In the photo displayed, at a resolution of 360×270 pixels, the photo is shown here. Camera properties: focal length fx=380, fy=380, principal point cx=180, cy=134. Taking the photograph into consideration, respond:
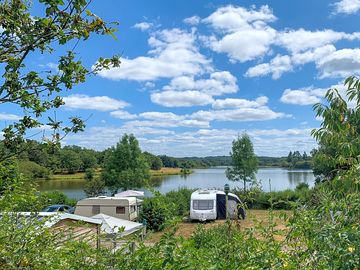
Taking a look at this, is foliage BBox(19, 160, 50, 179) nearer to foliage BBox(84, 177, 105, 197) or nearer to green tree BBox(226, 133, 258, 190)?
foliage BBox(84, 177, 105, 197)

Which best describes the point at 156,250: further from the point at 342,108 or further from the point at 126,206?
the point at 126,206

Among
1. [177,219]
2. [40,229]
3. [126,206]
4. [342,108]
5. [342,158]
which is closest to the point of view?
[177,219]

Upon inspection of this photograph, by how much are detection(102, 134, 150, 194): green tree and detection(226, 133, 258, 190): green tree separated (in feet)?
24.2

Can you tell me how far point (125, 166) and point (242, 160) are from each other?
978cm

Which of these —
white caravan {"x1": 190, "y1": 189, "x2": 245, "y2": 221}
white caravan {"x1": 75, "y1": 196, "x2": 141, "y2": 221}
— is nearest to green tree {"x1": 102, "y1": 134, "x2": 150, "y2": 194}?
white caravan {"x1": 190, "y1": 189, "x2": 245, "y2": 221}

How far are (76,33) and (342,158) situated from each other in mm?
1811

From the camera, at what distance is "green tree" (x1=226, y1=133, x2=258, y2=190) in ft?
104

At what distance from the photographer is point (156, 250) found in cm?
141

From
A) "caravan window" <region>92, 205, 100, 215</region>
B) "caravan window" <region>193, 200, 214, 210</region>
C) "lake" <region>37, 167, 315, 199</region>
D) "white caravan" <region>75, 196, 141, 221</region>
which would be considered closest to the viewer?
"lake" <region>37, 167, 315, 199</region>

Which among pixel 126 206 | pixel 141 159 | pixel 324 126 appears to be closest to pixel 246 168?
pixel 141 159

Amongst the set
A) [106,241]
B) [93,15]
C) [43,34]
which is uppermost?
[93,15]

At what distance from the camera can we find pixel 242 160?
31797mm

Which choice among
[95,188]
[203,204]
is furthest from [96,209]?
[95,188]

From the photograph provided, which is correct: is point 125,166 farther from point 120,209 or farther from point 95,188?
point 120,209
